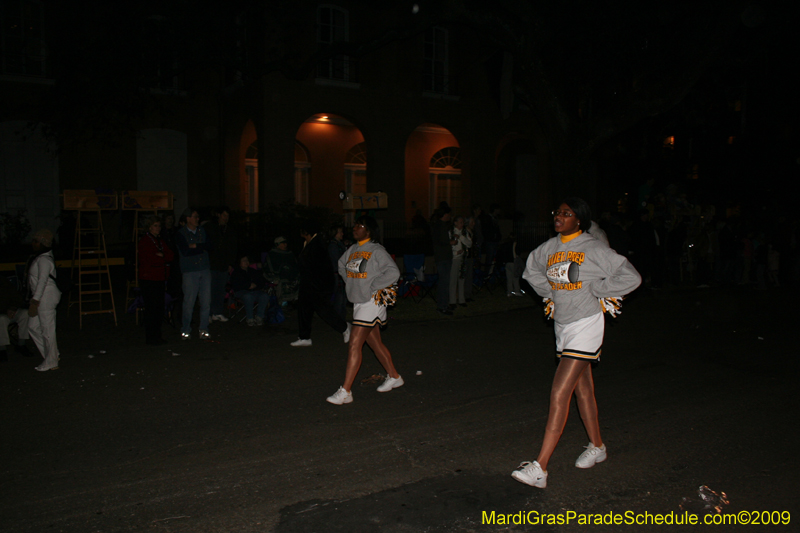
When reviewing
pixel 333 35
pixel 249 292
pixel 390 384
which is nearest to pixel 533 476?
pixel 390 384

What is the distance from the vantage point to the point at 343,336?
9078 millimetres

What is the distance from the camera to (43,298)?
278 inches

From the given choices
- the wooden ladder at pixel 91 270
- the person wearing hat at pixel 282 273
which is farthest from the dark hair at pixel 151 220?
the person wearing hat at pixel 282 273

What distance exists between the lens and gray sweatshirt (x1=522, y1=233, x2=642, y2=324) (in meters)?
4.10

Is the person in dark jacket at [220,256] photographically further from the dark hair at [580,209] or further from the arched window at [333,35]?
the arched window at [333,35]

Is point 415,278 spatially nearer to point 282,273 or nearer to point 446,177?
point 282,273

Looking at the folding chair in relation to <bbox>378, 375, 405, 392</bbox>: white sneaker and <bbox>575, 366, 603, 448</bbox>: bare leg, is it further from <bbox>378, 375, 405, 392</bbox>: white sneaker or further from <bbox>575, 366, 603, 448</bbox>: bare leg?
<bbox>575, 366, 603, 448</bbox>: bare leg

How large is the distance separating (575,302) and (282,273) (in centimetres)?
675

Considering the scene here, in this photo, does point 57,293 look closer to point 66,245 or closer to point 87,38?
point 66,245

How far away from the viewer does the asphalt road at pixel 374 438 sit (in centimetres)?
382

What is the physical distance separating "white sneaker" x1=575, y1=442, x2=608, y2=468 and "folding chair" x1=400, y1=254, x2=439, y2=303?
8.60m

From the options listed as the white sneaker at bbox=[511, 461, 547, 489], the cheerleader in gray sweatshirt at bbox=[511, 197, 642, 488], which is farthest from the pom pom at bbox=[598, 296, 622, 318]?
the white sneaker at bbox=[511, 461, 547, 489]

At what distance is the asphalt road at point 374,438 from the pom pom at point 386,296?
0.99 metres

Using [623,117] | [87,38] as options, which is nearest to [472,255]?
[623,117]
